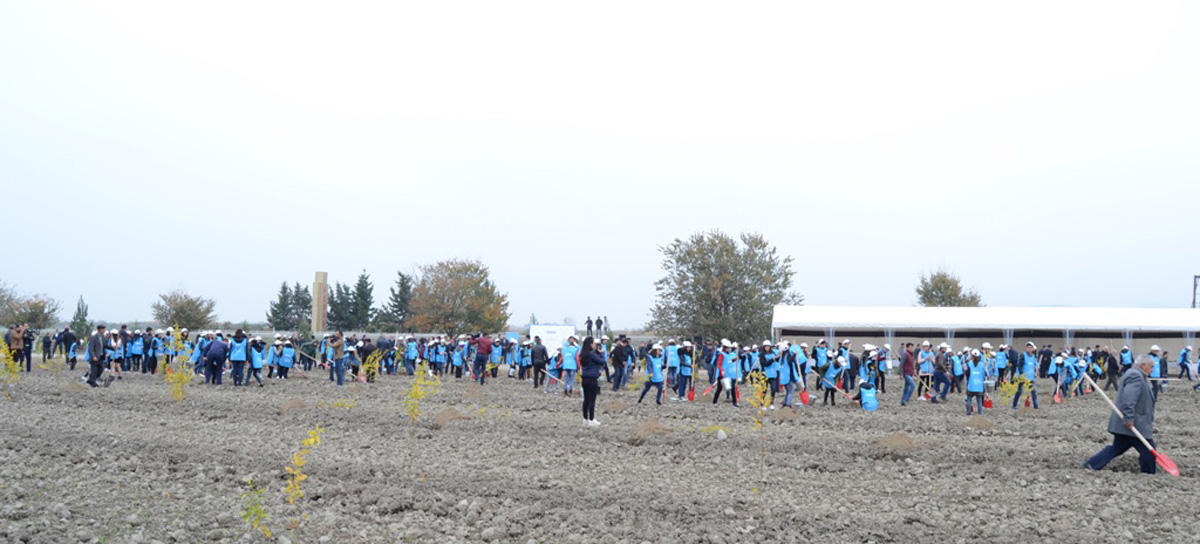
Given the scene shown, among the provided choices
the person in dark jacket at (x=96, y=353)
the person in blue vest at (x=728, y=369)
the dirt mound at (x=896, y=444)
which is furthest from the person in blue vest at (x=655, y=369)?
the person in dark jacket at (x=96, y=353)

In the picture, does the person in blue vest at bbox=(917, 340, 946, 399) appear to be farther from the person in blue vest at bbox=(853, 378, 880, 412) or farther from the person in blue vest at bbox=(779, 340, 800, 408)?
the person in blue vest at bbox=(779, 340, 800, 408)

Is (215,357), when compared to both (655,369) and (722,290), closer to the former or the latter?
(655,369)

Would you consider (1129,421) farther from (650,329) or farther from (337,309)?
(337,309)

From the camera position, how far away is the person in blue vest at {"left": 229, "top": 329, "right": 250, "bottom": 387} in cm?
2136

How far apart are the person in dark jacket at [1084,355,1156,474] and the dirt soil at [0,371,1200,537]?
12.2 inches

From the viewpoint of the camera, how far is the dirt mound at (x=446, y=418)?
43.3 feet

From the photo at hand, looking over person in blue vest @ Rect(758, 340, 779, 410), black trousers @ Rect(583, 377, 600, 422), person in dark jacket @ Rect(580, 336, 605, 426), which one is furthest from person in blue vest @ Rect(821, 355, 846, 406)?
person in dark jacket @ Rect(580, 336, 605, 426)

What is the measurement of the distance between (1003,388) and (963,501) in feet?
37.3

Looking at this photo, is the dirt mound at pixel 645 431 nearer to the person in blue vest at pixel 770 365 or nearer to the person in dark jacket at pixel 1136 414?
the person in blue vest at pixel 770 365

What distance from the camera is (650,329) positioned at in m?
50.8

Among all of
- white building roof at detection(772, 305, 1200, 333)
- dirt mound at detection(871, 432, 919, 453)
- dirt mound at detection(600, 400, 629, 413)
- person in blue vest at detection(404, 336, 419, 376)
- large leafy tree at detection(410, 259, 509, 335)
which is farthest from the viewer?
large leafy tree at detection(410, 259, 509, 335)

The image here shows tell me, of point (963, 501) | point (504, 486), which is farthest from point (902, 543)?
point (504, 486)

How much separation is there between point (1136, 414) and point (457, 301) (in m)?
47.7

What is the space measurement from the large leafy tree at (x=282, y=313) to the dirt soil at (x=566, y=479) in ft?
185
